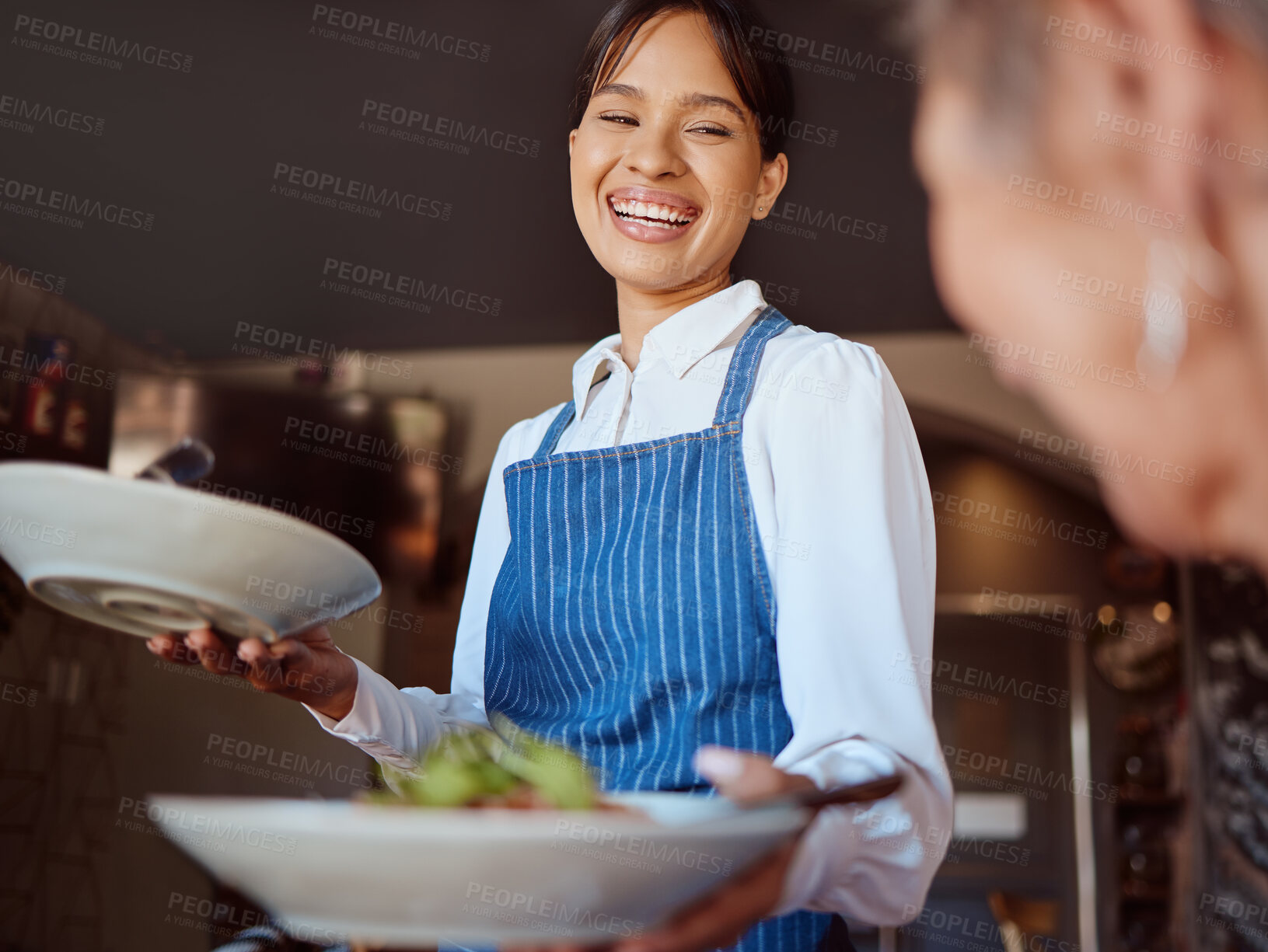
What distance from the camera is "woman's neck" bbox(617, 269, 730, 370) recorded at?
1236 mm

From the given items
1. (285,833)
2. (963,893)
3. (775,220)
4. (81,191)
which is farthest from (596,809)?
(963,893)

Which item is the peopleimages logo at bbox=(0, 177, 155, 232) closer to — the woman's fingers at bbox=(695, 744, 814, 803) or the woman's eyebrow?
the woman's eyebrow

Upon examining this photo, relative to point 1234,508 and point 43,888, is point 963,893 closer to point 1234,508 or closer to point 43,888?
point 1234,508

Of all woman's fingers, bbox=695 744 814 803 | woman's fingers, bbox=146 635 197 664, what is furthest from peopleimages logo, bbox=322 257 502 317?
woman's fingers, bbox=695 744 814 803

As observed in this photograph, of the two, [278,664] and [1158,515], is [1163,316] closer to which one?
[1158,515]

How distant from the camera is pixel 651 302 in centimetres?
124

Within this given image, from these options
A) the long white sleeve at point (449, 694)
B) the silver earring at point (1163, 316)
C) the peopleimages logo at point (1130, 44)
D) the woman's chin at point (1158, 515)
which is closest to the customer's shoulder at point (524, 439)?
the long white sleeve at point (449, 694)

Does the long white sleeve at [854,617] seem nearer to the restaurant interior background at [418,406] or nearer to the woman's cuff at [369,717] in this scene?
the woman's cuff at [369,717]

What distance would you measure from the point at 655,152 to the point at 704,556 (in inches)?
17.4

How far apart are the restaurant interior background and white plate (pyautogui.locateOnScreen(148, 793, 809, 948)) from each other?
2549 mm

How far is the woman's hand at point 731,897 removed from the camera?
623mm

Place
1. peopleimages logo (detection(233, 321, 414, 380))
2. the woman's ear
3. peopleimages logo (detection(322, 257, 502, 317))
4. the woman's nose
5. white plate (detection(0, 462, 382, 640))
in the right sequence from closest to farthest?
white plate (detection(0, 462, 382, 640)) < the woman's nose < the woman's ear < peopleimages logo (detection(322, 257, 502, 317)) < peopleimages logo (detection(233, 321, 414, 380))

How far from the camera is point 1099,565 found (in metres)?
5.08

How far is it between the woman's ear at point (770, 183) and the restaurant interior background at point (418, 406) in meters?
1.67
